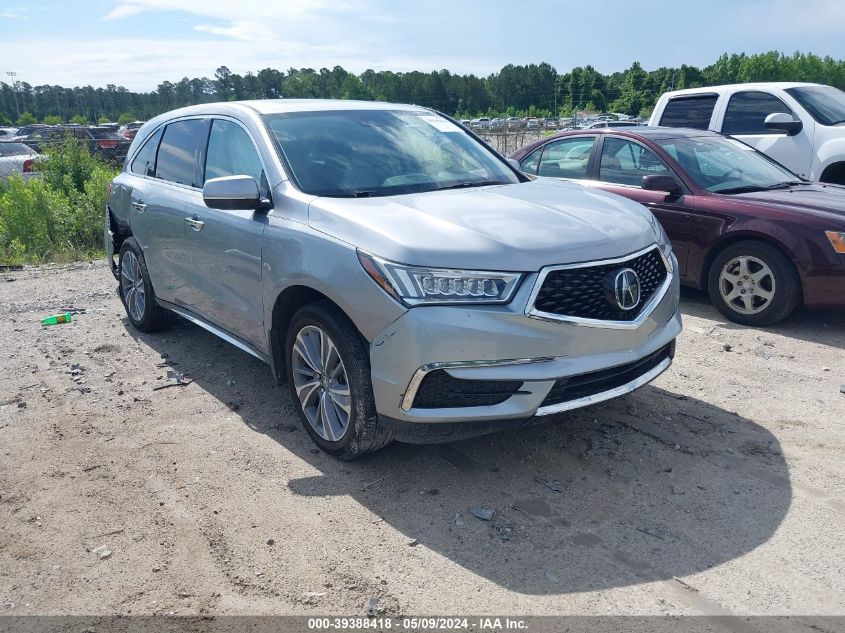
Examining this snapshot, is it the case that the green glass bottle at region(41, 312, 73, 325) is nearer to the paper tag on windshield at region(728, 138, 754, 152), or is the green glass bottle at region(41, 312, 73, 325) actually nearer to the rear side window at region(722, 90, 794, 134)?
the paper tag on windshield at region(728, 138, 754, 152)

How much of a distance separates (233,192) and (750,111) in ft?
25.0

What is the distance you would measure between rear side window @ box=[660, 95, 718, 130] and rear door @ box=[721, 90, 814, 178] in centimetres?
23

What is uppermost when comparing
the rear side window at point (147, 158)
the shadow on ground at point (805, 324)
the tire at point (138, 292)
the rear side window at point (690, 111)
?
the rear side window at point (690, 111)

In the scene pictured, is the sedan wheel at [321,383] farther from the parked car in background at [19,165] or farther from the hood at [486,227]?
the parked car in background at [19,165]

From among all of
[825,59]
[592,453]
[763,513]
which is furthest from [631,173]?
[825,59]

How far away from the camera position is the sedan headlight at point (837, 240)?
18.6ft

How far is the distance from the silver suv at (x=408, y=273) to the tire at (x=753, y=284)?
234 centimetres

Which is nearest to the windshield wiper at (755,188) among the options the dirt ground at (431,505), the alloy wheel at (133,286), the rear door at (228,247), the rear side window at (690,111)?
the dirt ground at (431,505)

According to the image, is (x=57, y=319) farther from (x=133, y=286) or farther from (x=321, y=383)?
(x=321, y=383)

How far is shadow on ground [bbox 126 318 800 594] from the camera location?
3.02 meters

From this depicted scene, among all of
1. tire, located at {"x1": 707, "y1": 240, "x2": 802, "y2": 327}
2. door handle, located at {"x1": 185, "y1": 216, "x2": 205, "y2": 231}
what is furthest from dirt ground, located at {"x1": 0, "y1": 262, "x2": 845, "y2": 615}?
door handle, located at {"x1": 185, "y1": 216, "x2": 205, "y2": 231}

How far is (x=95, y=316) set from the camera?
727cm

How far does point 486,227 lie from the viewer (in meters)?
3.50

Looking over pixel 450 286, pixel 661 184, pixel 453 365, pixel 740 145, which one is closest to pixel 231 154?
pixel 450 286
